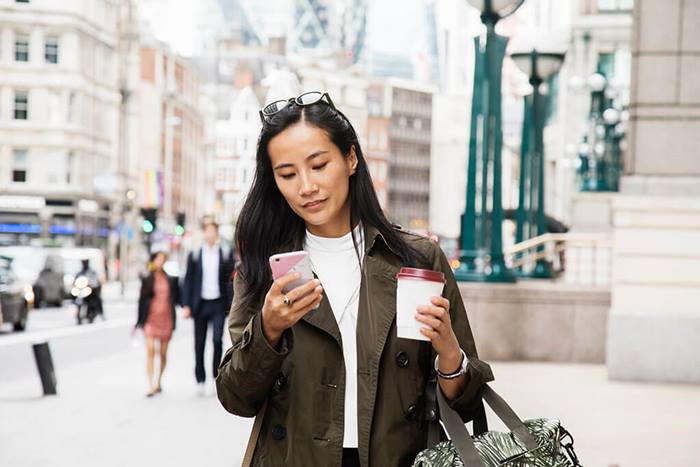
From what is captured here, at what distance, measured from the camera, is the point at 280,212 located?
3293 mm

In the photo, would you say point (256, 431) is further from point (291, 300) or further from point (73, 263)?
point (73, 263)

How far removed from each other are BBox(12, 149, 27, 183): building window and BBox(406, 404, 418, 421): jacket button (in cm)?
6652

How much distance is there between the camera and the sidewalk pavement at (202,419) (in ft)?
30.7

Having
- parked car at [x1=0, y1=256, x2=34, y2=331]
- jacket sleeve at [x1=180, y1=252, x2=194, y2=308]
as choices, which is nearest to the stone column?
jacket sleeve at [x1=180, y1=252, x2=194, y2=308]

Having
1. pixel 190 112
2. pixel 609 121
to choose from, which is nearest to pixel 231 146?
pixel 190 112

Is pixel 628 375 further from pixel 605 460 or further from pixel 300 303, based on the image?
pixel 300 303

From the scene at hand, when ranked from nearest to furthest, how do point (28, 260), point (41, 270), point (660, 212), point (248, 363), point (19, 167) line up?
1. point (248, 363)
2. point (660, 212)
3. point (41, 270)
4. point (28, 260)
5. point (19, 167)

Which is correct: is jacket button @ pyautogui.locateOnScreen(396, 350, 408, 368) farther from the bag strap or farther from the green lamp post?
the green lamp post

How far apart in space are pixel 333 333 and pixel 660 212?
11886 millimetres

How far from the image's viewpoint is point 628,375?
14383mm

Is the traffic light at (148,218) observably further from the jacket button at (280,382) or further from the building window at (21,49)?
the jacket button at (280,382)

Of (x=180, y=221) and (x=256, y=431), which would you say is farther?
(x=180, y=221)

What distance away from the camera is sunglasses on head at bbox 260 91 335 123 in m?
3.18

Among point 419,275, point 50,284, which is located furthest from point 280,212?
point 50,284
